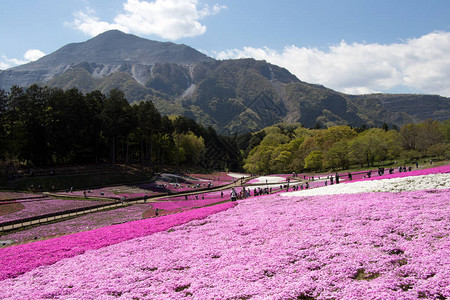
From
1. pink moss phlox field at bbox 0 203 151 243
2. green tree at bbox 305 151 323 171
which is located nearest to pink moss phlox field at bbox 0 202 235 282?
pink moss phlox field at bbox 0 203 151 243

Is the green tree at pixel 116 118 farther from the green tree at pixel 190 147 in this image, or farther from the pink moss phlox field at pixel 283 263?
the pink moss phlox field at pixel 283 263

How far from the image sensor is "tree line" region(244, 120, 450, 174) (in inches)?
2982

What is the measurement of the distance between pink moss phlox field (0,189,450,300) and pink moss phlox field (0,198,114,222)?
71.1ft

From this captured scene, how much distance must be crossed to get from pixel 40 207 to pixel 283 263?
37292 mm

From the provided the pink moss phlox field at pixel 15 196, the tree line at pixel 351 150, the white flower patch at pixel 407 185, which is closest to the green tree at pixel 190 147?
the tree line at pixel 351 150

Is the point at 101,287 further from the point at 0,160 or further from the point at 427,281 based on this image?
the point at 0,160

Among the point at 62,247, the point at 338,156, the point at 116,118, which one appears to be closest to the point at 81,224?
the point at 62,247

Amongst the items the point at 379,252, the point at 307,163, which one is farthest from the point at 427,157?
the point at 379,252

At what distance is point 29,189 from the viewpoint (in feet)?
161

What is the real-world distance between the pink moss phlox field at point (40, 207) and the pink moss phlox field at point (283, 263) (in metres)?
21.7

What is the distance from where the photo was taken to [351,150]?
77750 mm

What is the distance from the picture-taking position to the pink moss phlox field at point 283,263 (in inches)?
366

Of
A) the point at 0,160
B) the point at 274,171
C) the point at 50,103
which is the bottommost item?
the point at 274,171

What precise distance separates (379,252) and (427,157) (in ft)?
260
